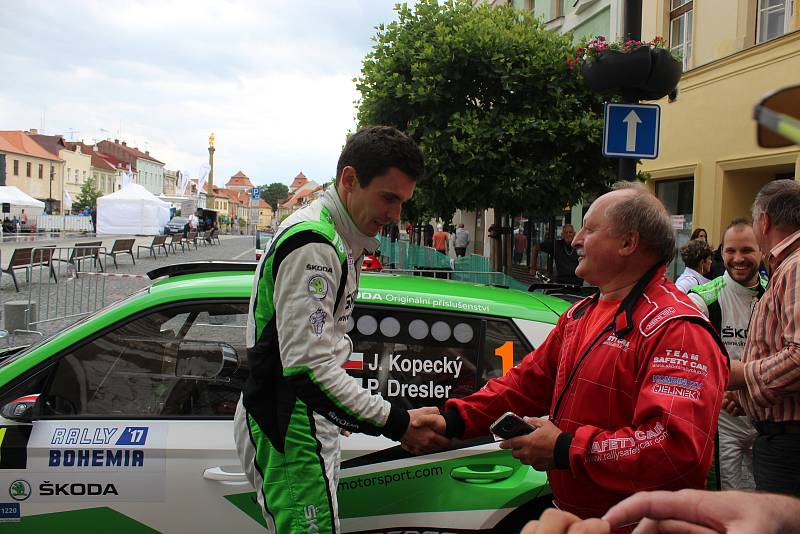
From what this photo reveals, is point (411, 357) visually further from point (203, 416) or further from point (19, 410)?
point (19, 410)

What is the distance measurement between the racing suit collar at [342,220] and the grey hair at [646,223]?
771mm

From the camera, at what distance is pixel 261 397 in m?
2.02

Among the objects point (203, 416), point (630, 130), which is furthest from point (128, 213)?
point (203, 416)

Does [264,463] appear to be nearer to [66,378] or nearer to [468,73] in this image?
[66,378]

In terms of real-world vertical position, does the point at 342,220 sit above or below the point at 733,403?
above

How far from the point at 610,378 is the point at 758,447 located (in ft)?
4.07

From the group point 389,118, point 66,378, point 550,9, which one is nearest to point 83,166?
point 550,9

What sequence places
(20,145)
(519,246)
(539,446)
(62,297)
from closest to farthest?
(539,446)
(62,297)
(519,246)
(20,145)

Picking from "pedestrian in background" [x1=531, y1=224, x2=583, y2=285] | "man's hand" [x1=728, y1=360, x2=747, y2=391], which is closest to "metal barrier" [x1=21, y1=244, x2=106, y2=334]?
"pedestrian in background" [x1=531, y1=224, x2=583, y2=285]

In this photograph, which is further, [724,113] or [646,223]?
[724,113]

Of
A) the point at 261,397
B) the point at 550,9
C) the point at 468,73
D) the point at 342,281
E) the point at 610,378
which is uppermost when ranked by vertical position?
the point at 550,9

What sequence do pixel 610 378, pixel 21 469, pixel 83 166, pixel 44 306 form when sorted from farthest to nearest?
pixel 83 166 → pixel 44 306 → pixel 21 469 → pixel 610 378

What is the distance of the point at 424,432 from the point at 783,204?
5.58ft

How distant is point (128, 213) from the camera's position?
3241cm
